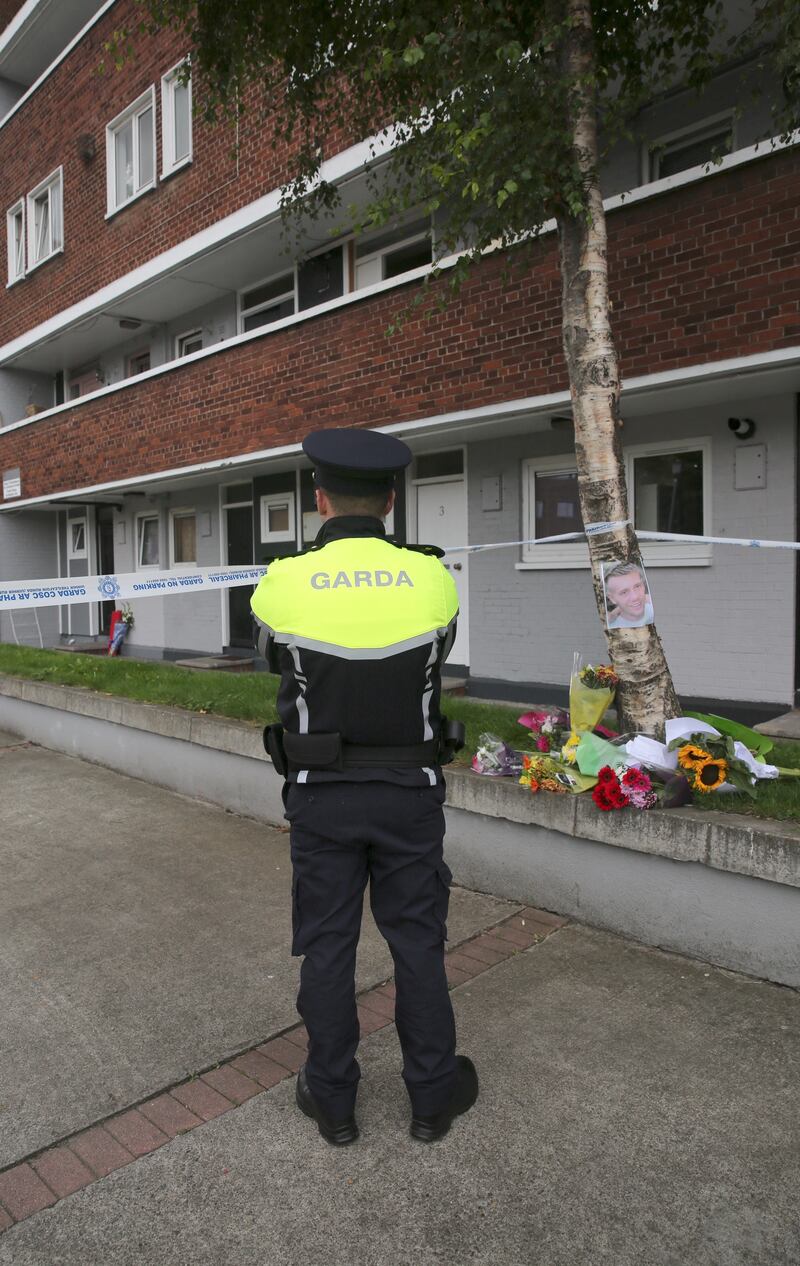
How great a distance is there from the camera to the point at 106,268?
13.6m

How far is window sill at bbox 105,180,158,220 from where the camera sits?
12570 millimetres

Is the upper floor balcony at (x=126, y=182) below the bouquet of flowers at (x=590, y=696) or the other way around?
the other way around

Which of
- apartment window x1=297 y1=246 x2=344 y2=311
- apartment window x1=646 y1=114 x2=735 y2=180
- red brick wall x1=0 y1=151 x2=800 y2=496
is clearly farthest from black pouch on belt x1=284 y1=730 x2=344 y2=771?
apartment window x1=297 y1=246 x2=344 y2=311

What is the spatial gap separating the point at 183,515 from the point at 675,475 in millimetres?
8433

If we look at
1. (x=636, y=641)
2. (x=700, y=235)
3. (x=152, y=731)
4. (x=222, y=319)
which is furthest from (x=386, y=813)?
(x=222, y=319)

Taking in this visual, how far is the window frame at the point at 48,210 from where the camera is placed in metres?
15.1

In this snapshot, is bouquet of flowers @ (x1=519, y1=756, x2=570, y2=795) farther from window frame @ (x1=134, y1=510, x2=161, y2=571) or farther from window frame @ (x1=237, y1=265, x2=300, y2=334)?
Answer: window frame @ (x1=134, y1=510, x2=161, y2=571)

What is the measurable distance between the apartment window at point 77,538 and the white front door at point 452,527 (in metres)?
8.64

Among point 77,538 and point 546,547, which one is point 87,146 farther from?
point 546,547

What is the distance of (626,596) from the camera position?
4.55 m

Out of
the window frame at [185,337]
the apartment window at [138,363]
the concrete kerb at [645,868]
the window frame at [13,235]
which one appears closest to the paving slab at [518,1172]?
the concrete kerb at [645,868]

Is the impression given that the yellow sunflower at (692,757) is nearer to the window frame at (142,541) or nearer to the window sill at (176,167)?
the window sill at (176,167)

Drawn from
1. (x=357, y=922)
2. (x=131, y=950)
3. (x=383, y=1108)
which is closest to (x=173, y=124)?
(x=131, y=950)

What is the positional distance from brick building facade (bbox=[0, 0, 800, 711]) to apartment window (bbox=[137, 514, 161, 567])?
0.04 meters
